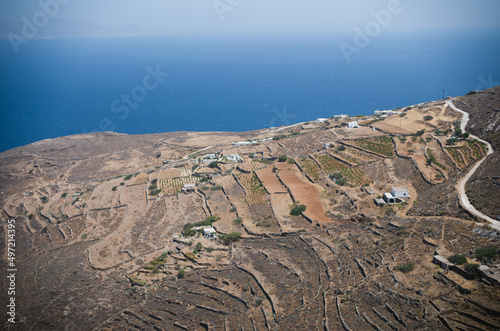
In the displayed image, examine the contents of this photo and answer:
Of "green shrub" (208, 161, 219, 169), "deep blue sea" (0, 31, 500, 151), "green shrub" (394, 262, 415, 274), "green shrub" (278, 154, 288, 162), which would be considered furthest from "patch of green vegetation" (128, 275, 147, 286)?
"deep blue sea" (0, 31, 500, 151)

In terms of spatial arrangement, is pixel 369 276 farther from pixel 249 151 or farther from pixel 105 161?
pixel 105 161

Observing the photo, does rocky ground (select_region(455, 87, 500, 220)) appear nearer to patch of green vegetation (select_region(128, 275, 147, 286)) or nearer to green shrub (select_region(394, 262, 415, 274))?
green shrub (select_region(394, 262, 415, 274))

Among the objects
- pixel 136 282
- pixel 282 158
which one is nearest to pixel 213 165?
pixel 282 158

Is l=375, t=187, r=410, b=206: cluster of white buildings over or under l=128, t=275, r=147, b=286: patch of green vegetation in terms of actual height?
over

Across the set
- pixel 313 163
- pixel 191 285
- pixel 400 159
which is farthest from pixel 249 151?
pixel 191 285

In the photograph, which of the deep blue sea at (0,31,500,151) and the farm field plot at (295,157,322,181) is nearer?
the farm field plot at (295,157,322,181)

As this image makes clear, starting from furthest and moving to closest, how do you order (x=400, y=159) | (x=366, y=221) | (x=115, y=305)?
(x=400, y=159) < (x=366, y=221) < (x=115, y=305)

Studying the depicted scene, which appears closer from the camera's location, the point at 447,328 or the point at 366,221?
the point at 447,328

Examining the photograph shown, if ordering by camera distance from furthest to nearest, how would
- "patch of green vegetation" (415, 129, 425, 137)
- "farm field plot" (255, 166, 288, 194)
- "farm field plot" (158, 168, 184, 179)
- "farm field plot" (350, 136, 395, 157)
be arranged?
"farm field plot" (158, 168, 184, 179), "patch of green vegetation" (415, 129, 425, 137), "farm field plot" (350, 136, 395, 157), "farm field plot" (255, 166, 288, 194)
